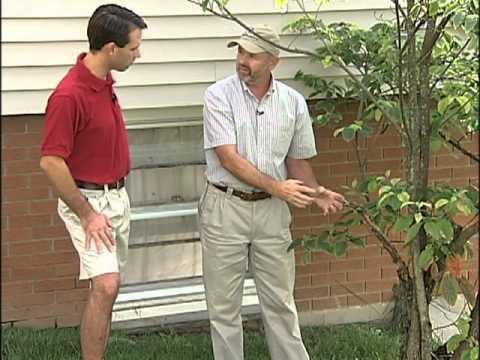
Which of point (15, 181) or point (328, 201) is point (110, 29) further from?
point (15, 181)

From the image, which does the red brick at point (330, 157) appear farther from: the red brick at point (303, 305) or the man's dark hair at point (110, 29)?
the man's dark hair at point (110, 29)

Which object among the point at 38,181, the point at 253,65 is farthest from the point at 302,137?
the point at 38,181

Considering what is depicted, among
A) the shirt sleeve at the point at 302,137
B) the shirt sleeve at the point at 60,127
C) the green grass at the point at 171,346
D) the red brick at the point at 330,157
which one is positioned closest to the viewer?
the shirt sleeve at the point at 60,127

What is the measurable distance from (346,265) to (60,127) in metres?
2.57

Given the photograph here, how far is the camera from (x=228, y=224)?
16.3ft

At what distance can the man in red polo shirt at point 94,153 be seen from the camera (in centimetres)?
430

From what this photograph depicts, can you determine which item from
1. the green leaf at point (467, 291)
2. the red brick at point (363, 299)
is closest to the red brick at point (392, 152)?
the red brick at point (363, 299)

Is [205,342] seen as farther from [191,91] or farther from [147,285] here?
[191,91]

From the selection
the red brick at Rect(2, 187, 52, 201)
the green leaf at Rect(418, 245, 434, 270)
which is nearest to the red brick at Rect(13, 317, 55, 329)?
the red brick at Rect(2, 187, 52, 201)

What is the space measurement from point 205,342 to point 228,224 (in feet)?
3.55

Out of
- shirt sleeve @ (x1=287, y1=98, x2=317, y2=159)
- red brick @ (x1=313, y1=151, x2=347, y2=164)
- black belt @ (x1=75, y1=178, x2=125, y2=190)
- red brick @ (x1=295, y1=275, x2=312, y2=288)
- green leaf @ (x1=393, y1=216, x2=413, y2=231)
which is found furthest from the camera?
red brick @ (x1=295, y1=275, x2=312, y2=288)

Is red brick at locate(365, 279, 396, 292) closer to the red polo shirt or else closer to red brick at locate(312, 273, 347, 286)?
red brick at locate(312, 273, 347, 286)

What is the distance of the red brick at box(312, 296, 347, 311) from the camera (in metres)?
6.29

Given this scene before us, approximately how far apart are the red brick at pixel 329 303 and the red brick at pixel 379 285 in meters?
0.17
